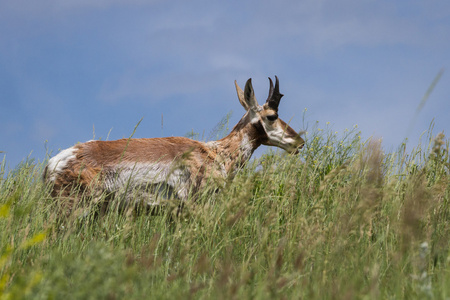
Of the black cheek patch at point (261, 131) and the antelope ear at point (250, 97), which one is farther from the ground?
the antelope ear at point (250, 97)

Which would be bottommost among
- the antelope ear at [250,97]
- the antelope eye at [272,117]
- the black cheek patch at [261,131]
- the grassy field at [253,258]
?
the grassy field at [253,258]

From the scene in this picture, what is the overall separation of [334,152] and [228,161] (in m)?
1.65

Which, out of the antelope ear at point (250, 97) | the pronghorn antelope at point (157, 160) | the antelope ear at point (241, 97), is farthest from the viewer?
the antelope ear at point (241, 97)

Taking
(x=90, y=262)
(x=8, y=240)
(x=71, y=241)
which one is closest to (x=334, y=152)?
(x=71, y=241)

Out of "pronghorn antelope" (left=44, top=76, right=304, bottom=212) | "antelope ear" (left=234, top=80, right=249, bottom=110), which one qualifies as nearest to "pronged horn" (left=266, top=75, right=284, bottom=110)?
"pronghorn antelope" (left=44, top=76, right=304, bottom=212)

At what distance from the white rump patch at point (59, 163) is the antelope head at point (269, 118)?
2.45 m

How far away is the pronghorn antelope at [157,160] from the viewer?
554cm

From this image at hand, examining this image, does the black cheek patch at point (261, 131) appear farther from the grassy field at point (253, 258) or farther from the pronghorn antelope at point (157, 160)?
the grassy field at point (253, 258)

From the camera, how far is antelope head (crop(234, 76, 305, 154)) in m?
6.80

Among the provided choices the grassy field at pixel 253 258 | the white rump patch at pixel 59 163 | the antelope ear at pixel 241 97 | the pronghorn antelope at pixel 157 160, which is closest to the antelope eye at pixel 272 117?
the pronghorn antelope at pixel 157 160

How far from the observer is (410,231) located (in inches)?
102

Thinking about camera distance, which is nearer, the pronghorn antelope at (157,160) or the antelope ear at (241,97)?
the pronghorn antelope at (157,160)

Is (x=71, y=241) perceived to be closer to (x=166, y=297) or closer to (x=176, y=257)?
(x=176, y=257)

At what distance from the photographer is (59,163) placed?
18.4 feet
